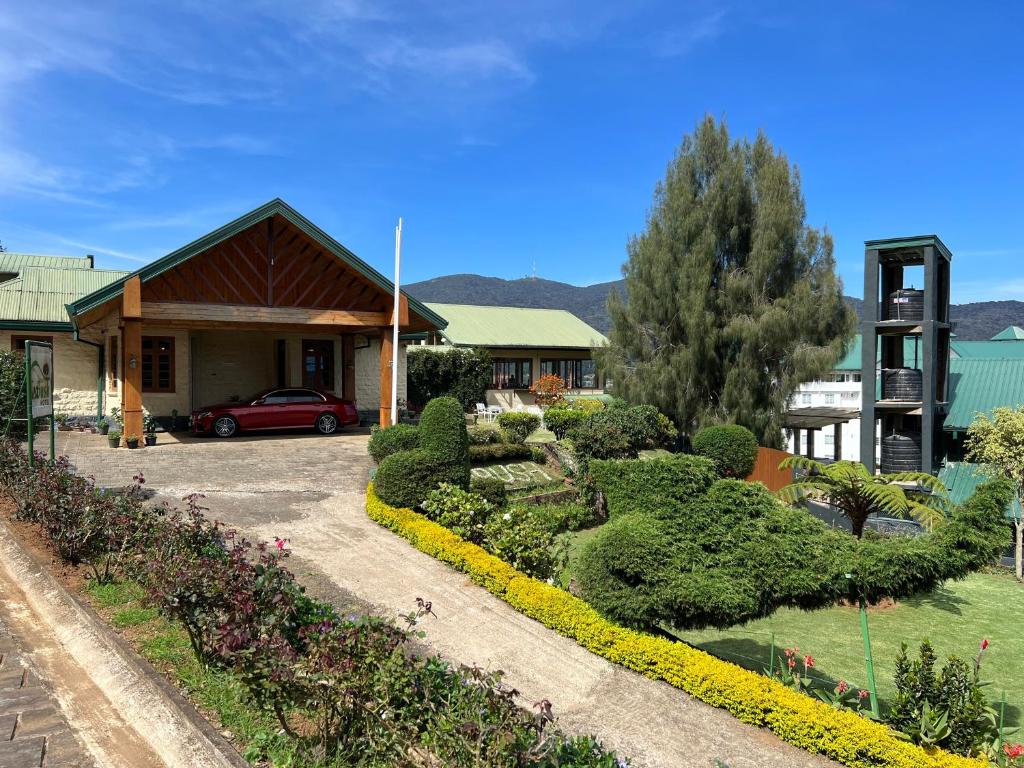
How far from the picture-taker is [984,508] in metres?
6.67

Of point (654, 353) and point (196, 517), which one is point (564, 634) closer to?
point (196, 517)

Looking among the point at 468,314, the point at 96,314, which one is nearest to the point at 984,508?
the point at 96,314

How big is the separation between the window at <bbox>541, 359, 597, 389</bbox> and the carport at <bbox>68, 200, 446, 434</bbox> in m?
13.4

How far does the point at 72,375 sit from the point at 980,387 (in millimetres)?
30367

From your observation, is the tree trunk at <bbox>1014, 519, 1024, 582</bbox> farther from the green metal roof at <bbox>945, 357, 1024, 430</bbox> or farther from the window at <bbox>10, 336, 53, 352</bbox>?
the window at <bbox>10, 336, 53, 352</bbox>

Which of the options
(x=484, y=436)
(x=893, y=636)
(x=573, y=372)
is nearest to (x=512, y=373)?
(x=573, y=372)

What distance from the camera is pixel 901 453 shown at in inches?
934

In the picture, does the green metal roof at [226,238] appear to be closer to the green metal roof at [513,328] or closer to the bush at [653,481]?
the bush at [653,481]

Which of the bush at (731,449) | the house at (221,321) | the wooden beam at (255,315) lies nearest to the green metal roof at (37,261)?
the house at (221,321)

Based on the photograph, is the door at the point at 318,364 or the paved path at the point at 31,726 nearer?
the paved path at the point at 31,726

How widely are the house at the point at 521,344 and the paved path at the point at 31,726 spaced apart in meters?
26.4

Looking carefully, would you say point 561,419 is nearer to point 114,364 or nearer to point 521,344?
point 114,364

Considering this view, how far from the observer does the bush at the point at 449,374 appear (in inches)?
1076

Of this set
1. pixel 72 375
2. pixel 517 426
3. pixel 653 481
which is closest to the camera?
pixel 653 481
